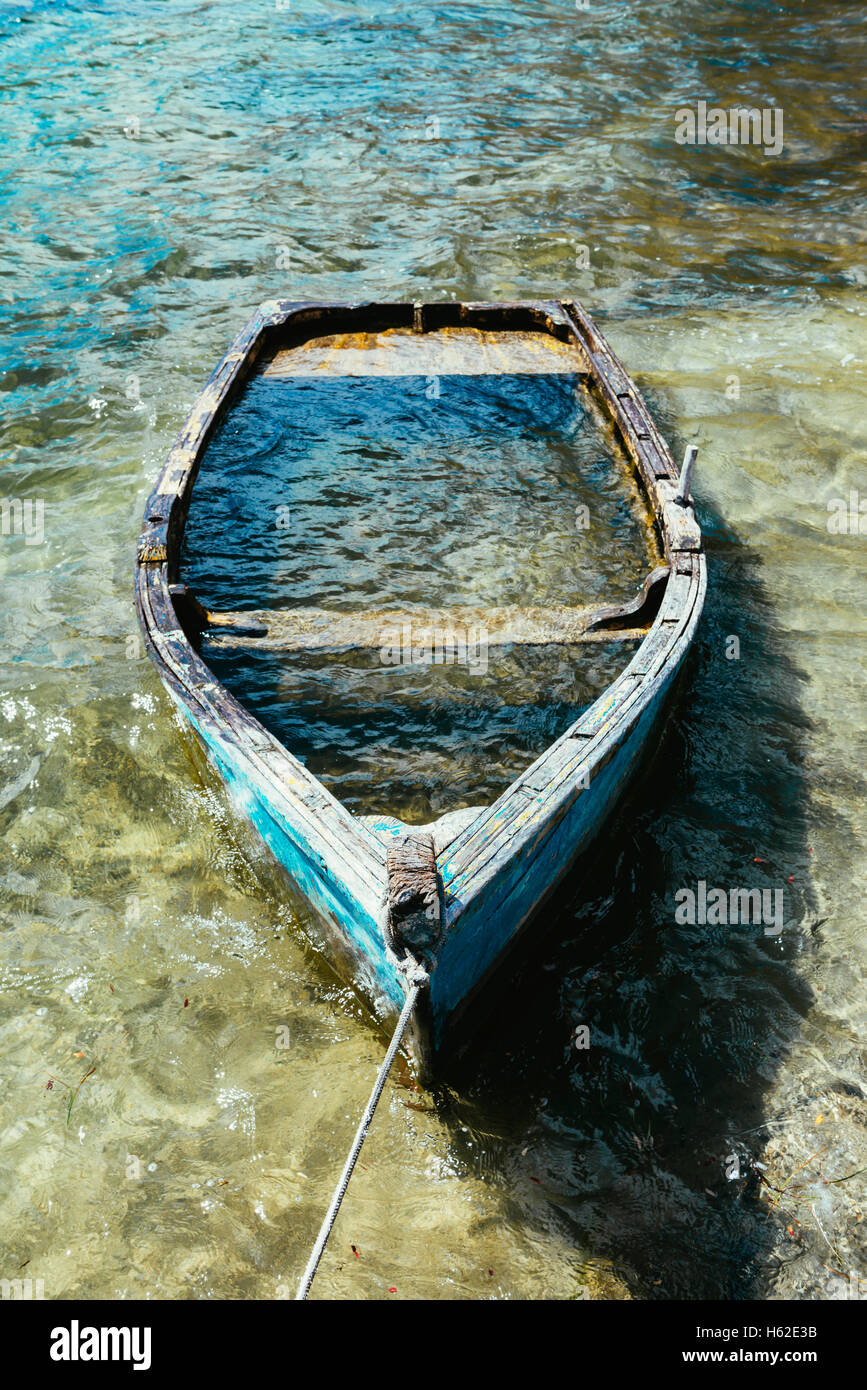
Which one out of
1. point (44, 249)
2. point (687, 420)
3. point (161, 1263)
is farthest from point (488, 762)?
point (44, 249)

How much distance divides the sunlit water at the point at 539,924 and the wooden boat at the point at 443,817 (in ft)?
1.61

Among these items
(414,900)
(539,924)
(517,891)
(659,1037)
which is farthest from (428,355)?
(414,900)

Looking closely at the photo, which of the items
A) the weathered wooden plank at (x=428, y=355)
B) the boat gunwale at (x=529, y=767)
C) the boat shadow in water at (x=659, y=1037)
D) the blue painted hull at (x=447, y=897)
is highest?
Result: the weathered wooden plank at (x=428, y=355)

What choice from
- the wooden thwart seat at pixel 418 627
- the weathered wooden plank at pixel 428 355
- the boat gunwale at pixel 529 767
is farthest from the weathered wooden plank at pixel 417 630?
the weathered wooden plank at pixel 428 355

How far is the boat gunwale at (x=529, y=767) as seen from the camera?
2.87 metres

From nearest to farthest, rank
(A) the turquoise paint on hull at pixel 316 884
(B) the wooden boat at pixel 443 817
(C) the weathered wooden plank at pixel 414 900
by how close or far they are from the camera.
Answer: (C) the weathered wooden plank at pixel 414 900 < (B) the wooden boat at pixel 443 817 < (A) the turquoise paint on hull at pixel 316 884

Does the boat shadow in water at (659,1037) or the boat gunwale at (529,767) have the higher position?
the boat gunwale at (529,767)

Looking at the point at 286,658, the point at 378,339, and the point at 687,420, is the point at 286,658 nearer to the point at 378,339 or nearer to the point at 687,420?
the point at 378,339

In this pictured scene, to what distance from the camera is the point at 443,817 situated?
11.1ft

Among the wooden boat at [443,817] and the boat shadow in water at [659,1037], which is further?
the boat shadow in water at [659,1037]

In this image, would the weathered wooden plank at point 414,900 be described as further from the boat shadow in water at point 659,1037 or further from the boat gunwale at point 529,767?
the boat shadow in water at point 659,1037

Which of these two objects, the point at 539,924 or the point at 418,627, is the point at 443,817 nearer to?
the point at 539,924

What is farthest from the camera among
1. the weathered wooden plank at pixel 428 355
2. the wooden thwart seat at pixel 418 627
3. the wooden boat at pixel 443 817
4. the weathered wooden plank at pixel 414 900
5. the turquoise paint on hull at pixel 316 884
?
the weathered wooden plank at pixel 428 355

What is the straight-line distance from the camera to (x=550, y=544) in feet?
18.2
